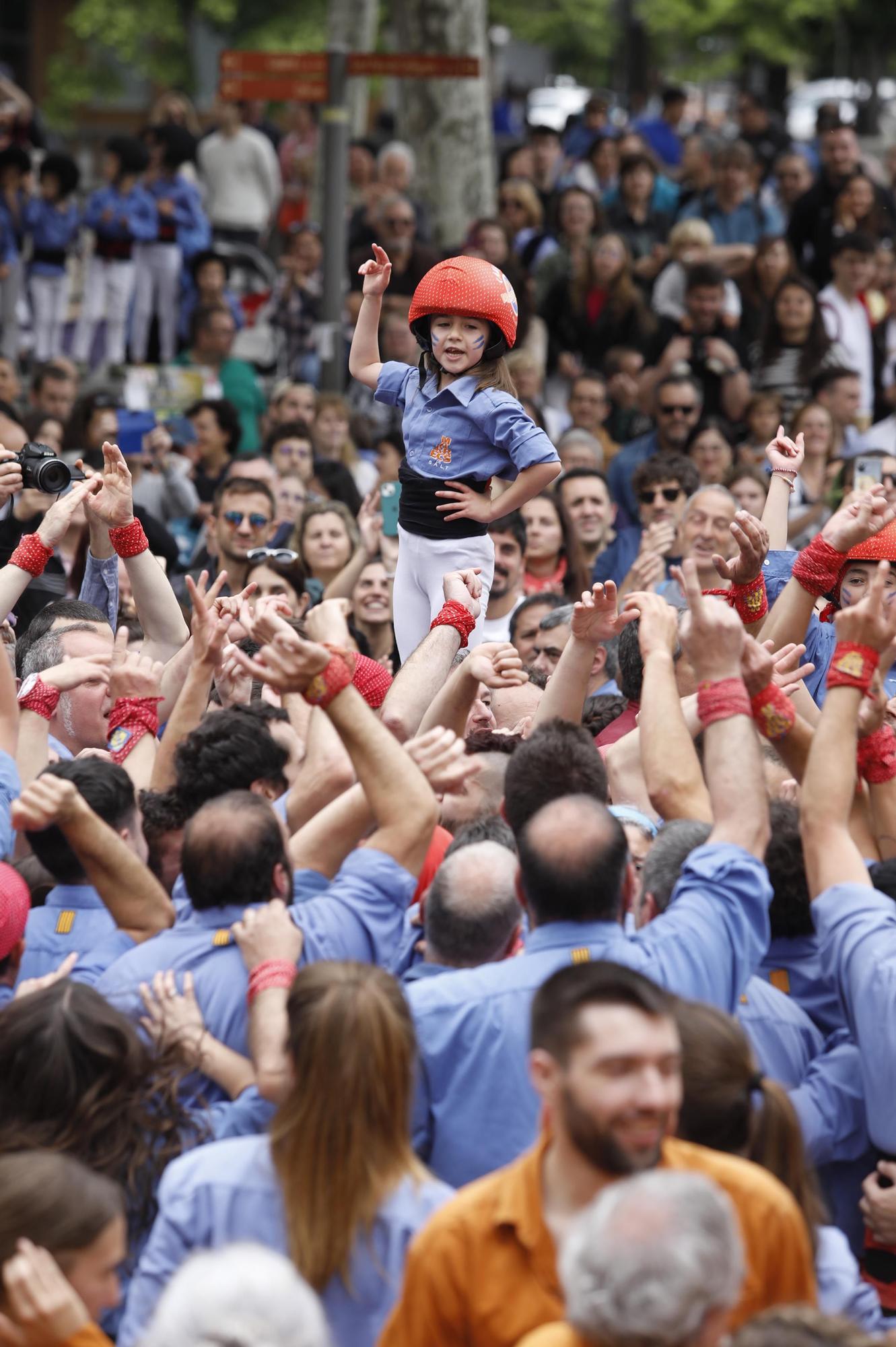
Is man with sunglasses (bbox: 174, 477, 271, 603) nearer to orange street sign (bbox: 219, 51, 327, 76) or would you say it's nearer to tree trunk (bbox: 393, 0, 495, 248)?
orange street sign (bbox: 219, 51, 327, 76)

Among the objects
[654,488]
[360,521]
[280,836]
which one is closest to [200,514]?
[360,521]

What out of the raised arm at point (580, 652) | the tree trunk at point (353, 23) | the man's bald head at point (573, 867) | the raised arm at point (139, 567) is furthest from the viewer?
the tree trunk at point (353, 23)

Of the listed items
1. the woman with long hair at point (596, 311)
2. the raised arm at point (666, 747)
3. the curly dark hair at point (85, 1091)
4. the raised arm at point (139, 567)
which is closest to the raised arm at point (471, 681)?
the raised arm at point (666, 747)

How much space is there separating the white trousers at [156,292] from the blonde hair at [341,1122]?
1149 centimetres

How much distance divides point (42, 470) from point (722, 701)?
314cm

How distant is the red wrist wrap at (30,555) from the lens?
5.83m

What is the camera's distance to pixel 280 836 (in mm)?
4023

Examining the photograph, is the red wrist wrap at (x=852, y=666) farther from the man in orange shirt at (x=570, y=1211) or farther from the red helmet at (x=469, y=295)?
the red helmet at (x=469, y=295)

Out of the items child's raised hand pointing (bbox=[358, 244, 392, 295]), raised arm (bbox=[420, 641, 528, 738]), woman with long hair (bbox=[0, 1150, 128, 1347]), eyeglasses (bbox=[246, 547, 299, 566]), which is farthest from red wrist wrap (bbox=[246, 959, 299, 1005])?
eyeglasses (bbox=[246, 547, 299, 566])

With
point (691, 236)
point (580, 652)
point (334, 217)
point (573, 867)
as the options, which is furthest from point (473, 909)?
point (691, 236)

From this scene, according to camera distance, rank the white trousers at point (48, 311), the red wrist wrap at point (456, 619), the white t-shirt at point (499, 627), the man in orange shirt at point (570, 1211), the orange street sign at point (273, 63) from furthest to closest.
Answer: the white trousers at point (48, 311) < the orange street sign at point (273, 63) < the white t-shirt at point (499, 627) < the red wrist wrap at point (456, 619) < the man in orange shirt at point (570, 1211)

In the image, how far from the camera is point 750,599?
20.2ft

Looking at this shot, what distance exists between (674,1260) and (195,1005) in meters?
1.66

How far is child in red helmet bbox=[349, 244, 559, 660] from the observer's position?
6387 millimetres
